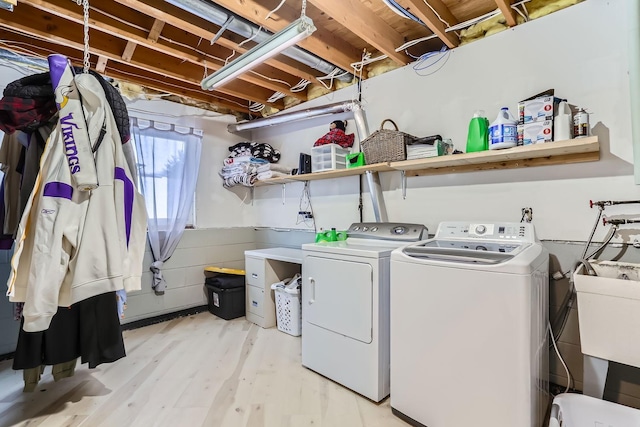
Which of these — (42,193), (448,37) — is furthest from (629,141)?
(42,193)

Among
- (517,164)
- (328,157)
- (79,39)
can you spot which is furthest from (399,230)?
(79,39)

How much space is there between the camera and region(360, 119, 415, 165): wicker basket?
2.39 metres

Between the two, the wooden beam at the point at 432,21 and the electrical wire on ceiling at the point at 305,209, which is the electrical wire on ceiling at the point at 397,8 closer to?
the wooden beam at the point at 432,21

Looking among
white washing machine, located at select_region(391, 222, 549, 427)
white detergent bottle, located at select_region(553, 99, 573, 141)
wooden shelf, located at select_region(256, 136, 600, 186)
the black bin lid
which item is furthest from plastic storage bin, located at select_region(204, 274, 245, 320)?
white detergent bottle, located at select_region(553, 99, 573, 141)

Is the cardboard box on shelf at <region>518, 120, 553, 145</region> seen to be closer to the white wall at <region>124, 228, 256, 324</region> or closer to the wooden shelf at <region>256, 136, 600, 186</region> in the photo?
the wooden shelf at <region>256, 136, 600, 186</region>

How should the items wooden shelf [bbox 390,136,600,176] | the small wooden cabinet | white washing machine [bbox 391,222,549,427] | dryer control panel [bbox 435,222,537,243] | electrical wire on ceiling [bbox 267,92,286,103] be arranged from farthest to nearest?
electrical wire on ceiling [bbox 267,92,286,103] < the small wooden cabinet < dryer control panel [bbox 435,222,537,243] < wooden shelf [bbox 390,136,600,176] < white washing machine [bbox 391,222,549,427]

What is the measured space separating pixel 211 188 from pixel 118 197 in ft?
7.92

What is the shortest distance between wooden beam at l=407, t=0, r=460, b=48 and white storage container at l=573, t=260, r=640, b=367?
1736mm

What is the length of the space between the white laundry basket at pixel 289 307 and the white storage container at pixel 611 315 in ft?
6.88

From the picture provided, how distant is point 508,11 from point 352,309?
214 centimetres

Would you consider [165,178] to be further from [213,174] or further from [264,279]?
[264,279]

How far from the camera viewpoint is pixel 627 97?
1.75 m

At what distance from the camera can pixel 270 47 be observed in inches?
76.5

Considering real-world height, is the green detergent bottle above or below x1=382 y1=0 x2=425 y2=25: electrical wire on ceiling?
below
